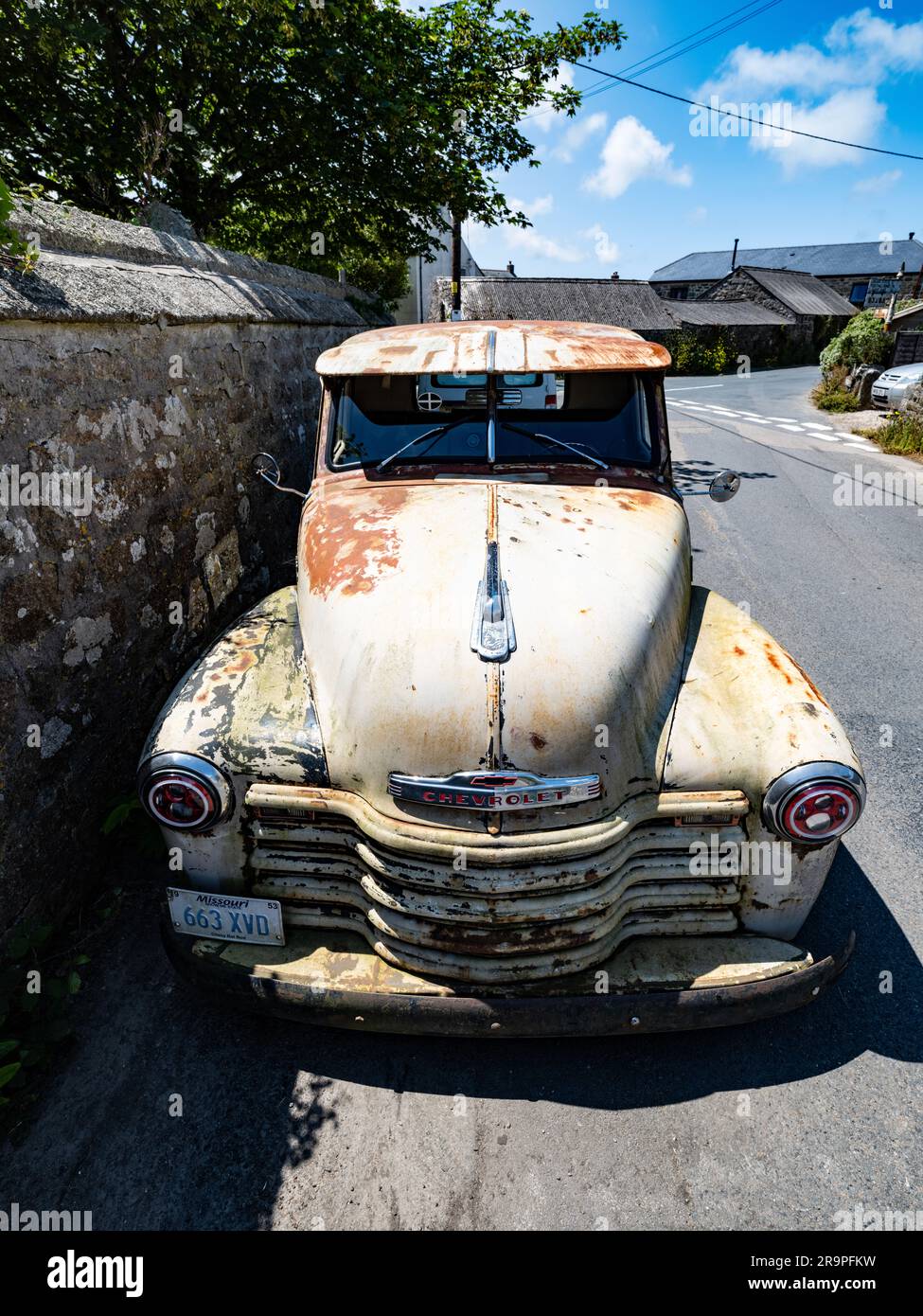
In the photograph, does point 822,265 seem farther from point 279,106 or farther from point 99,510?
point 99,510

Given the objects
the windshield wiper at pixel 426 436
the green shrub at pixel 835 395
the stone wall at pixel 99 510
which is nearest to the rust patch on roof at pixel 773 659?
the windshield wiper at pixel 426 436

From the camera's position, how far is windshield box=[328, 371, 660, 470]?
3424 mm

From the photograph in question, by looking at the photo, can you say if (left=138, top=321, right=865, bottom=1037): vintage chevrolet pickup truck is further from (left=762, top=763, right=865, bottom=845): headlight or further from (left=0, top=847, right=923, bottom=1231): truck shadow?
(left=0, top=847, right=923, bottom=1231): truck shadow

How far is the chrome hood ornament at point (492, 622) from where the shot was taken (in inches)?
88.8

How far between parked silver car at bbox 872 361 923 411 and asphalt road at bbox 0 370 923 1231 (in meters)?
17.4

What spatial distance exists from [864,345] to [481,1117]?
24.3 m

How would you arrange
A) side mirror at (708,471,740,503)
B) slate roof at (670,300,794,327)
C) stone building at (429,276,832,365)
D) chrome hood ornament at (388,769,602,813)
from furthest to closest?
slate roof at (670,300,794,327) → stone building at (429,276,832,365) → side mirror at (708,471,740,503) → chrome hood ornament at (388,769,602,813)

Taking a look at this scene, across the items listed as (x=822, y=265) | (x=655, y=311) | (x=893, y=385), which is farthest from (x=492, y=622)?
(x=822, y=265)

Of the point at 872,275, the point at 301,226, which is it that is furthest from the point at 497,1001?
the point at 872,275

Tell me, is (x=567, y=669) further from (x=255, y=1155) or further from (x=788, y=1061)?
(x=255, y=1155)

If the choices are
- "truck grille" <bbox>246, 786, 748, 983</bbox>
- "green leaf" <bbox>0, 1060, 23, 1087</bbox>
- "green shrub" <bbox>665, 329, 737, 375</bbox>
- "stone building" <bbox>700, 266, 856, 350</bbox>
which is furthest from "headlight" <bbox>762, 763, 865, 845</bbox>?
"stone building" <bbox>700, 266, 856, 350</bbox>

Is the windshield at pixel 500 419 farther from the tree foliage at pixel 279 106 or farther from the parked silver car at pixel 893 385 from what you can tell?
the parked silver car at pixel 893 385

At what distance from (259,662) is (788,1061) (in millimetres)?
2498

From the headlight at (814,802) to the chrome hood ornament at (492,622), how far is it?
1.01 meters
